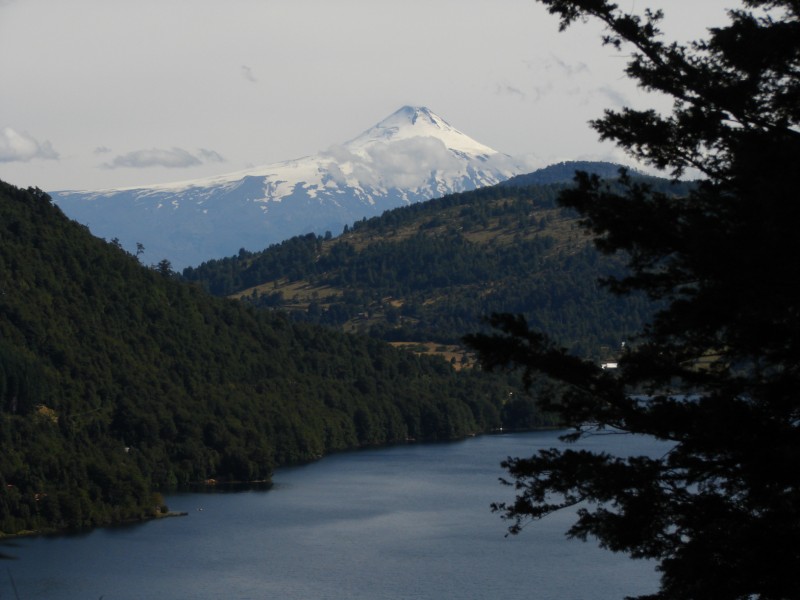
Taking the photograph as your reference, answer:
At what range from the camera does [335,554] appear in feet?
215

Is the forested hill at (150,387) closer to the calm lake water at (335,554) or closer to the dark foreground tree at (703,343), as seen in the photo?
the calm lake water at (335,554)

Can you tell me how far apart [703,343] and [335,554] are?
51641 mm

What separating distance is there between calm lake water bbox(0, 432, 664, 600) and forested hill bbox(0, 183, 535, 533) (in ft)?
21.9

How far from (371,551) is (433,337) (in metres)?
121

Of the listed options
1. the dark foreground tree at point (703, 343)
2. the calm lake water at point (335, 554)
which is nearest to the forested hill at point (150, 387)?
the calm lake water at point (335, 554)

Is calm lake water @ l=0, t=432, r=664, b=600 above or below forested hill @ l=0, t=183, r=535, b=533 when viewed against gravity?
below

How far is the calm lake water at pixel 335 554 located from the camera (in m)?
56.4

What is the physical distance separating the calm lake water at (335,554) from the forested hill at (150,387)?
6686 millimetres

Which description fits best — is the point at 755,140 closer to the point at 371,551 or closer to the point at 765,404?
the point at 765,404

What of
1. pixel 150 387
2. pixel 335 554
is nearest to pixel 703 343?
pixel 335 554

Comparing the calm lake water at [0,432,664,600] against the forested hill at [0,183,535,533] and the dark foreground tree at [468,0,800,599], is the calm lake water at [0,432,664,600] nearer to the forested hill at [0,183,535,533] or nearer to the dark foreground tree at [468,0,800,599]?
the forested hill at [0,183,535,533]

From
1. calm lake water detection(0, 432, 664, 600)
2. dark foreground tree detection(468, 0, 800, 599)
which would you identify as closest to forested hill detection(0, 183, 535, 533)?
calm lake water detection(0, 432, 664, 600)

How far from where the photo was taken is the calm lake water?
5641 centimetres

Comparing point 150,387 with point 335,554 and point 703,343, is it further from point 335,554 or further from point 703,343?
point 703,343
